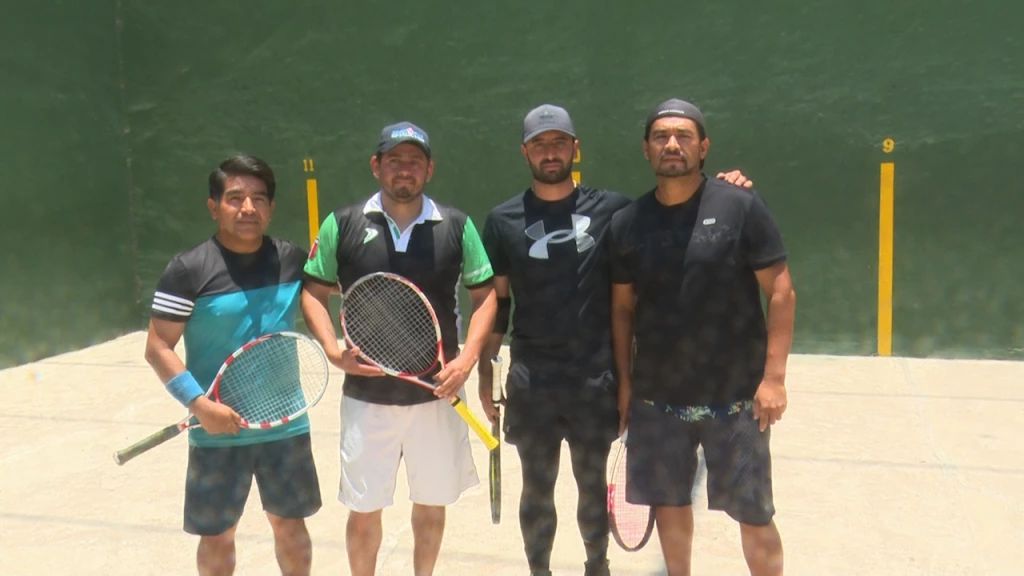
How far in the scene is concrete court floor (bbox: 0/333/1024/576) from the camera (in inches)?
136

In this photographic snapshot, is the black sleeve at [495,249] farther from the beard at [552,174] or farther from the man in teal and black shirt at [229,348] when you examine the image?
the man in teal and black shirt at [229,348]

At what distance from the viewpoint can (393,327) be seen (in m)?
2.93

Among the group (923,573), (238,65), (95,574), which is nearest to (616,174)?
(238,65)

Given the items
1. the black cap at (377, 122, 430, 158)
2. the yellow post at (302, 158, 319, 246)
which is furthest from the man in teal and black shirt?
the yellow post at (302, 158, 319, 246)

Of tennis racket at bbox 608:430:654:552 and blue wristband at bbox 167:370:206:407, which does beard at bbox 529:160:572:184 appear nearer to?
tennis racket at bbox 608:430:654:552

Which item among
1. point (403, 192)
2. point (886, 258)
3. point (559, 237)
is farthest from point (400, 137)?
point (886, 258)

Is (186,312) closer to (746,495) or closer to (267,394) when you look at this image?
(267,394)

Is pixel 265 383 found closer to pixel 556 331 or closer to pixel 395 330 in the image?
pixel 395 330

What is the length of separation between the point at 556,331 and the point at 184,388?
1226 millimetres

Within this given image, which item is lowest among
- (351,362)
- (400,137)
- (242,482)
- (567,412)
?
(242,482)

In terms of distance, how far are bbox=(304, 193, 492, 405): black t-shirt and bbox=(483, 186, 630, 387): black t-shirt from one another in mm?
160

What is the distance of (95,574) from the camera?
340cm

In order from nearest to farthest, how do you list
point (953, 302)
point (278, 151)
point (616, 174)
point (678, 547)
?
point (678, 547) < point (953, 302) < point (616, 174) < point (278, 151)

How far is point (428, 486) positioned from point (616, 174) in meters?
5.17
